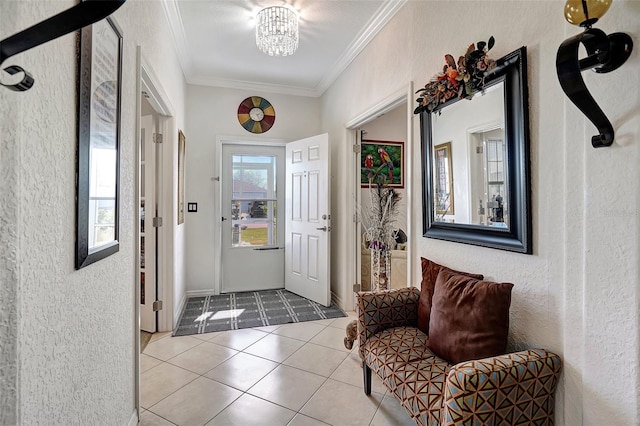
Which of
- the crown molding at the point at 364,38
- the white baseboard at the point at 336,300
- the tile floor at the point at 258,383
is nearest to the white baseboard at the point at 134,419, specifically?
the tile floor at the point at 258,383

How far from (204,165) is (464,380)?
3630 millimetres

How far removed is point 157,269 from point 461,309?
2569mm

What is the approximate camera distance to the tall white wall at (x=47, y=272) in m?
0.70

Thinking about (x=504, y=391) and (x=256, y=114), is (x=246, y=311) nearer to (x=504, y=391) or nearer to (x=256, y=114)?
(x=256, y=114)

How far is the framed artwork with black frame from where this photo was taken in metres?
1.03

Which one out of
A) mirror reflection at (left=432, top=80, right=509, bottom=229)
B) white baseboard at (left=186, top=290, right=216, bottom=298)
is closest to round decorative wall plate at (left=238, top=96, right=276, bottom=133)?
white baseboard at (left=186, top=290, right=216, bottom=298)

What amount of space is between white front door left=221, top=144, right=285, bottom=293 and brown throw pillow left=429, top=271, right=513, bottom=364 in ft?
9.72

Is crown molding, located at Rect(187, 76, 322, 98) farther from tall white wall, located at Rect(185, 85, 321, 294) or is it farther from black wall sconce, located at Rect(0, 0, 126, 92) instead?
black wall sconce, located at Rect(0, 0, 126, 92)

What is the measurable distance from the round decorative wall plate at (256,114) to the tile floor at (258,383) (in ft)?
8.33

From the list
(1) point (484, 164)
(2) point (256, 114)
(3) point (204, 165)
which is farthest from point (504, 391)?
(2) point (256, 114)

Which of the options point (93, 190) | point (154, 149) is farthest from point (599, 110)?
point (154, 149)

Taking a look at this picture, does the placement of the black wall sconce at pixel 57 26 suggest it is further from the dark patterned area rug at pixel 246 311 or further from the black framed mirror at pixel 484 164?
the dark patterned area rug at pixel 246 311

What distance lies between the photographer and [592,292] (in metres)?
1.11

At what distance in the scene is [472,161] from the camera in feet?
5.70
